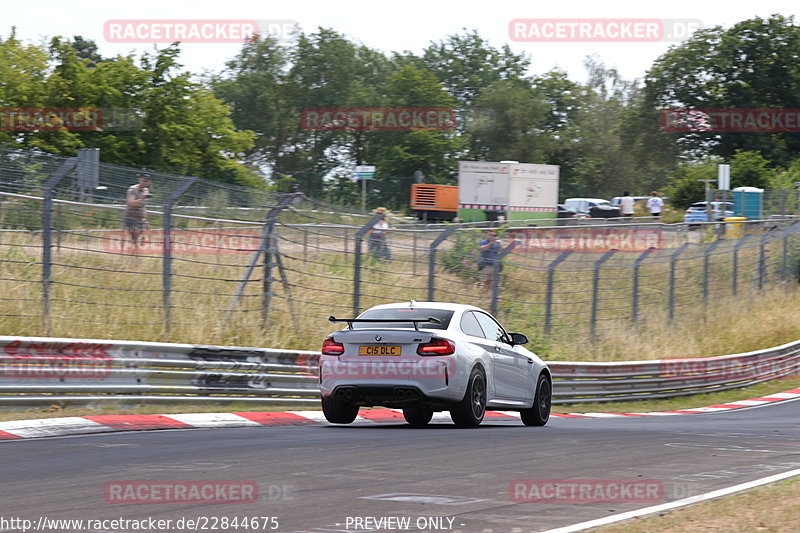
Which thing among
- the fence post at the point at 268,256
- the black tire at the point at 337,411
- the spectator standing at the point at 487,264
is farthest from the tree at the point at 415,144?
the black tire at the point at 337,411

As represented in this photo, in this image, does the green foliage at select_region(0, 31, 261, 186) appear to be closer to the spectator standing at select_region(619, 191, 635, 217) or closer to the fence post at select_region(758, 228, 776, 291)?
the spectator standing at select_region(619, 191, 635, 217)

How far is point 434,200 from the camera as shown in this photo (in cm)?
5500

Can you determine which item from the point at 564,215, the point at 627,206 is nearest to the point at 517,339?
the point at 564,215

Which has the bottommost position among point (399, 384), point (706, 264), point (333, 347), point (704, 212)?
point (399, 384)

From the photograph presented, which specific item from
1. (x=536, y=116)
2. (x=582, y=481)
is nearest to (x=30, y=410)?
(x=582, y=481)

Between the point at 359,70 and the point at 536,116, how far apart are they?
55.0 ft

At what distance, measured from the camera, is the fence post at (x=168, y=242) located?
Answer: 1530cm

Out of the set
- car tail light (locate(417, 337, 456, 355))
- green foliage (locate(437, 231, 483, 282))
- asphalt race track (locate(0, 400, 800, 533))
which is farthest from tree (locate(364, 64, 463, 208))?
asphalt race track (locate(0, 400, 800, 533))

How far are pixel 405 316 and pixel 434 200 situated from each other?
4233 cm

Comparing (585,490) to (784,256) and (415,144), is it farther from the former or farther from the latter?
(415,144)

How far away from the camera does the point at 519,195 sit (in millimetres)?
50625

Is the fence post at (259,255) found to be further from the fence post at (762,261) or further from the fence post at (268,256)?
the fence post at (762,261)

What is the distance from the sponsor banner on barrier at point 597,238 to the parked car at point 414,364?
29493 millimetres

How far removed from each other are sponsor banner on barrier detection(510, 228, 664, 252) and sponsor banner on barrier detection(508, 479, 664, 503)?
34020 mm
